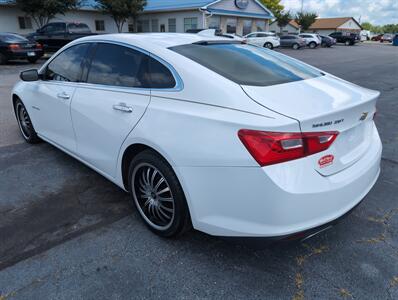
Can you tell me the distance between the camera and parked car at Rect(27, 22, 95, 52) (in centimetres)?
1697

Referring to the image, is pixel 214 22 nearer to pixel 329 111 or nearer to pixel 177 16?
pixel 177 16

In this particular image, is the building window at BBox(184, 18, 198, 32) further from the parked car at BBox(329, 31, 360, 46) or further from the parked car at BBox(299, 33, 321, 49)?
the parked car at BBox(329, 31, 360, 46)

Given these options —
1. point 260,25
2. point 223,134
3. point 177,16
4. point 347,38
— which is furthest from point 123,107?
point 347,38

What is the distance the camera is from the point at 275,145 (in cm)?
188

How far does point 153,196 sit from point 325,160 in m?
1.37

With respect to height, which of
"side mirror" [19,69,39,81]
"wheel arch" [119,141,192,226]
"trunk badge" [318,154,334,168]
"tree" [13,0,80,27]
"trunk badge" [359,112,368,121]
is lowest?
"wheel arch" [119,141,192,226]

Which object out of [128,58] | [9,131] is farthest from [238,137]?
[9,131]

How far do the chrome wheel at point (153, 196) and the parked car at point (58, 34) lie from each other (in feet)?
53.3

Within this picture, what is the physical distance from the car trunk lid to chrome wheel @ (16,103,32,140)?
3.68 m

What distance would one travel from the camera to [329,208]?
206 centimetres

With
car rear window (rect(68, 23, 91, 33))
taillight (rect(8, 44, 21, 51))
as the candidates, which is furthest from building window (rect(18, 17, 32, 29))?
taillight (rect(8, 44, 21, 51))

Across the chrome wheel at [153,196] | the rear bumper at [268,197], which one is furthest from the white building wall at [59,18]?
the rear bumper at [268,197]

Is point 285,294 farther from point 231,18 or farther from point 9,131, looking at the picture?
point 231,18

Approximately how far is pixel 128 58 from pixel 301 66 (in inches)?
62.7
